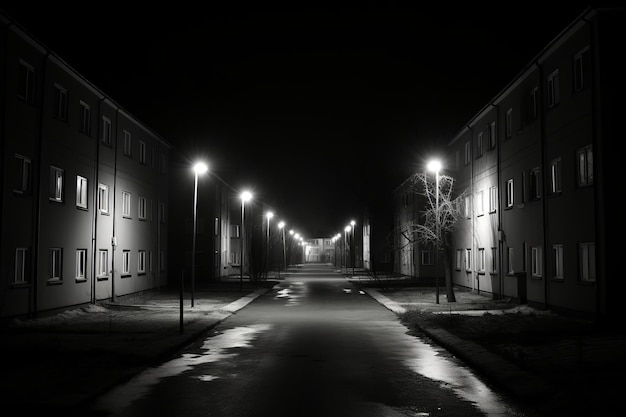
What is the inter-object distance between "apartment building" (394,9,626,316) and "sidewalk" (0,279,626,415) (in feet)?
9.05

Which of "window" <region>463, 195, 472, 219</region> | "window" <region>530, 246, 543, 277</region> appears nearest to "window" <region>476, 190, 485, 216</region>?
"window" <region>463, 195, 472, 219</region>

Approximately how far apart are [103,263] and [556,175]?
733 inches

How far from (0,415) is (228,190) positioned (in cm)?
5641

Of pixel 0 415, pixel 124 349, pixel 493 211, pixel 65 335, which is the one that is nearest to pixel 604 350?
pixel 124 349

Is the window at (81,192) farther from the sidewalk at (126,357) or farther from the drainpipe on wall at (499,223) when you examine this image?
the drainpipe on wall at (499,223)

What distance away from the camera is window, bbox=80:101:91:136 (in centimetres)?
2662

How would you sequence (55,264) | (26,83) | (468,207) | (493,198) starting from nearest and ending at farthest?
(26,83)
(55,264)
(493,198)
(468,207)

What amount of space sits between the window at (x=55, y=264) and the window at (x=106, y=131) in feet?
23.6

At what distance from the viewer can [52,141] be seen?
76.3 feet

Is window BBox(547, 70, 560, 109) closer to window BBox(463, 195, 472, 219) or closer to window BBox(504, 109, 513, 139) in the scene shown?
window BBox(504, 109, 513, 139)

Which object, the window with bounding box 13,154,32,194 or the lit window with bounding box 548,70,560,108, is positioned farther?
the lit window with bounding box 548,70,560,108

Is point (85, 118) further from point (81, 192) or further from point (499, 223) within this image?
point (499, 223)

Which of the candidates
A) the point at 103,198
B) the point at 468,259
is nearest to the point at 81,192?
the point at 103,198

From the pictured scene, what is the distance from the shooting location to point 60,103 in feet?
79.9
